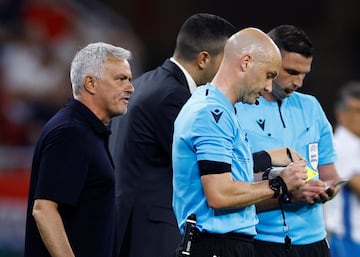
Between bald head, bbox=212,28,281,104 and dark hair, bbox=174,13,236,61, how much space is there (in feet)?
3.23

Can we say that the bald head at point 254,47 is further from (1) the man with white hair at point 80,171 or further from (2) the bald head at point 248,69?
(1) the man with white hair at point 80,171

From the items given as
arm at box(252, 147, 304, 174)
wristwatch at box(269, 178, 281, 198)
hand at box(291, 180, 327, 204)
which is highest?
arm at box(252, 147, 304, 174)

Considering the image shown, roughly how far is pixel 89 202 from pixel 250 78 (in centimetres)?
92

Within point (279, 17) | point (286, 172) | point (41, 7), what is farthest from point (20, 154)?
point (286, 172)

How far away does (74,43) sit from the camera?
1219 centimetres

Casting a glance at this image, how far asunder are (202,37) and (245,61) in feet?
3.60

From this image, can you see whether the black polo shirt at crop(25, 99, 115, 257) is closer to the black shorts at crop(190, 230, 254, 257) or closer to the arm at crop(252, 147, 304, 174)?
the black shorts at crop(190, 230, 254, 257)

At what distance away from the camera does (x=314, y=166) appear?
17.3 feet

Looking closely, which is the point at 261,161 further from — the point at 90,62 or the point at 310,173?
the point at 90,62

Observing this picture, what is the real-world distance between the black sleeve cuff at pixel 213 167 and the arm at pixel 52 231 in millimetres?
709

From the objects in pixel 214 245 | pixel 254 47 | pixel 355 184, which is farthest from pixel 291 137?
pixel 355 184

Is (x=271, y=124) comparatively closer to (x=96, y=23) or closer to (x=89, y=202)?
(x=89, y=202)

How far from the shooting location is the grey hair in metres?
4.96

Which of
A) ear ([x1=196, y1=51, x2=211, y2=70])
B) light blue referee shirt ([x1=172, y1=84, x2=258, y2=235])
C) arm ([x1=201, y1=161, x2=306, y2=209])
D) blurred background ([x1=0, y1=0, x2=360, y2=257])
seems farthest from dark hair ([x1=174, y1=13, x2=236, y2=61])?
blurred background ([x1=0, y1=0, x2=360, y2=257])
